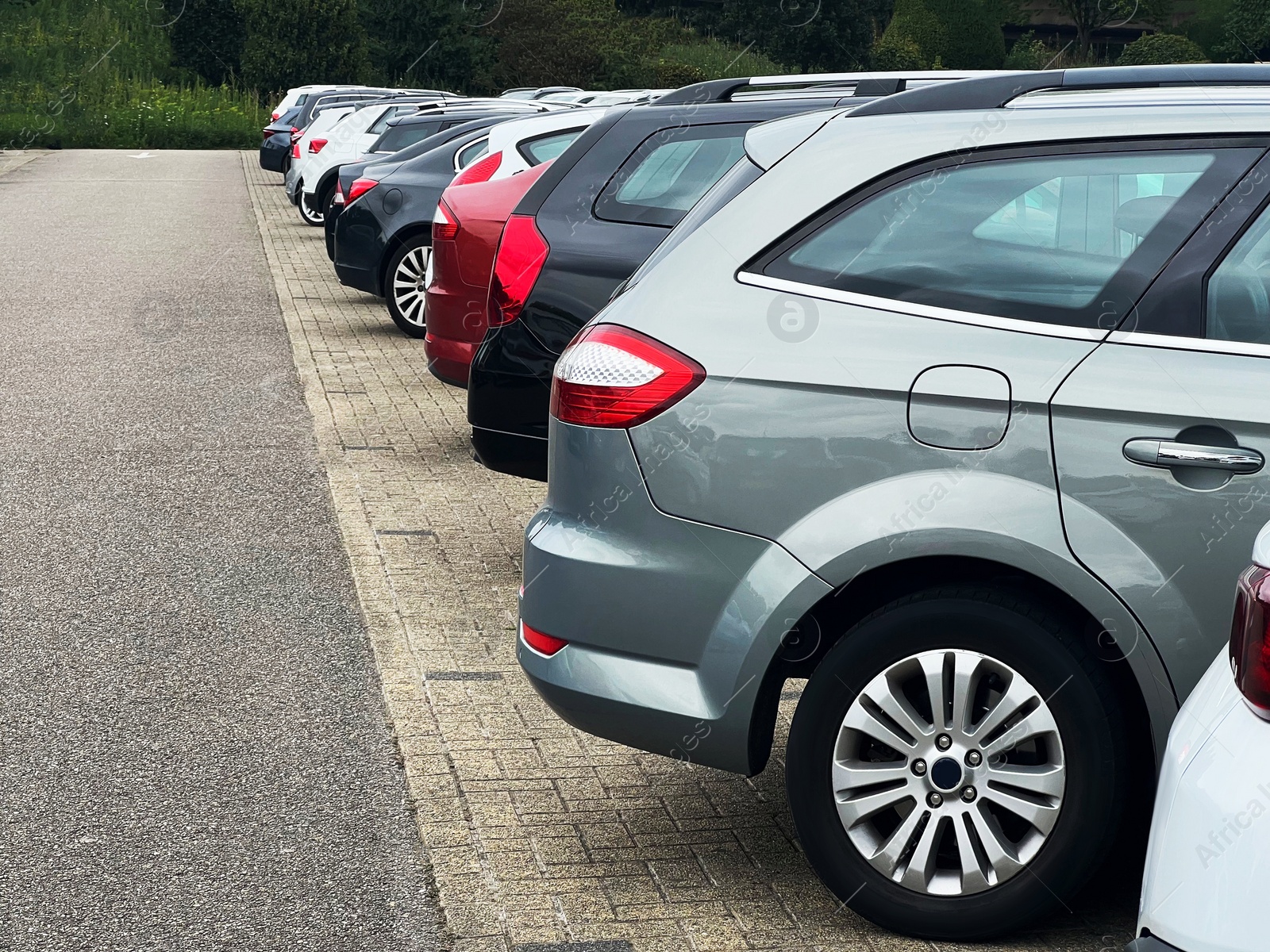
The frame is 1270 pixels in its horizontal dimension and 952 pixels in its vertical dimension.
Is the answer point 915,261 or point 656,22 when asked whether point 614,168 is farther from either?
point 656,22

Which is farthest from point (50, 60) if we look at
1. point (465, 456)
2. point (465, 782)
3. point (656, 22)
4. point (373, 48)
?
point (465, 782)

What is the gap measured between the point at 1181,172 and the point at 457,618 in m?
3.24

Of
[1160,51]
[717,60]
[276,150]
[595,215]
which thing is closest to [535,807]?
[595,215]

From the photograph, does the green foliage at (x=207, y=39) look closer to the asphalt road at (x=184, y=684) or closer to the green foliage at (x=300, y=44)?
the green foliage at (x=300, y=44)

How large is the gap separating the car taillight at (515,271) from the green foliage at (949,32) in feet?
246

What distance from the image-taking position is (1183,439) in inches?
124

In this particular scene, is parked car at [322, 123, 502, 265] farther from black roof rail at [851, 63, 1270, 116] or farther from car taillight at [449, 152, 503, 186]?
black roof rail at [851, 63, 1270, 116]

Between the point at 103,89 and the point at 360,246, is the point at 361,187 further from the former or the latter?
the point at 103,89

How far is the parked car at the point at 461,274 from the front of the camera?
25.7 feet

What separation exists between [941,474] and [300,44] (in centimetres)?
6539

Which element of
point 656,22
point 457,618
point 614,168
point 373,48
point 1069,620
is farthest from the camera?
point 656,22

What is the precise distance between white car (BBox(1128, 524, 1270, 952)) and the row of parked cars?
89cm

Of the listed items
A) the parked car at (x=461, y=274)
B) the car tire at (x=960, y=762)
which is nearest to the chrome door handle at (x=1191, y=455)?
the car tire at (x=960, y=762)

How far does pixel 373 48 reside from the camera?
229 ft
